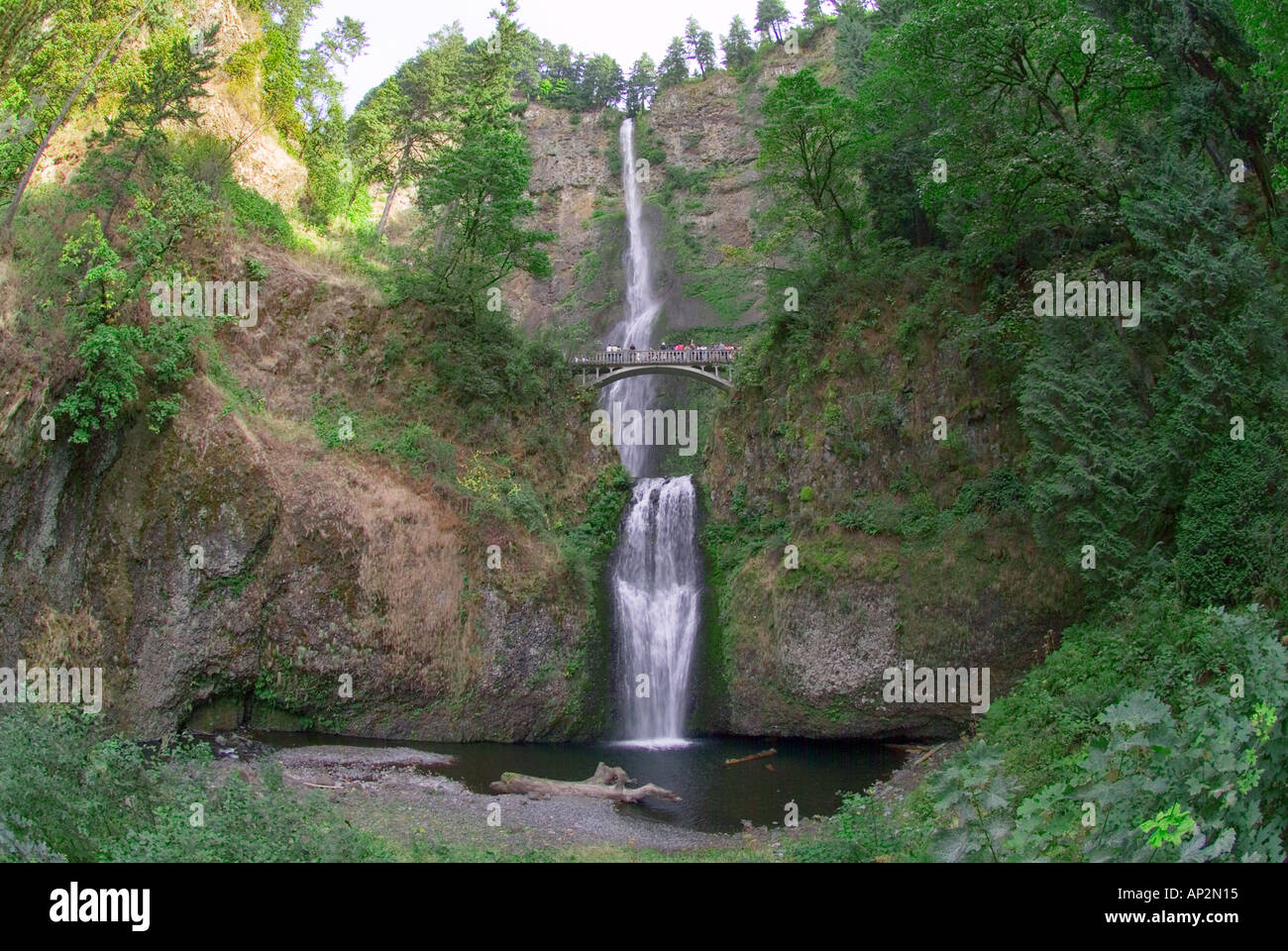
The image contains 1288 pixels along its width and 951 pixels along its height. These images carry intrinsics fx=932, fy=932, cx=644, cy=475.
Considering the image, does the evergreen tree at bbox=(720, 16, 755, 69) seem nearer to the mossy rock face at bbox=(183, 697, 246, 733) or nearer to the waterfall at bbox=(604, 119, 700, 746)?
the waterfall at bbox=(604, 119, 700, 746)

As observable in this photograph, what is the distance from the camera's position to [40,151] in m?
27.6

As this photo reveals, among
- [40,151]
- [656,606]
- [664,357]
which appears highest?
[40,151]

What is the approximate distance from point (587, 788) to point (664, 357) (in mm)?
22958

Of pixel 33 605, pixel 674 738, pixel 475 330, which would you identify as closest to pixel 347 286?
pixel 475 330

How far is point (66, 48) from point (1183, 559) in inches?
1430

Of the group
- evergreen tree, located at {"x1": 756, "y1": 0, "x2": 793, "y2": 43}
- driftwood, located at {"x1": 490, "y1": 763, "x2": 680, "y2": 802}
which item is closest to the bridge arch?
driftwood, located at {"x1": 490, "y1": 763, "x2": 680, "y2": 802}

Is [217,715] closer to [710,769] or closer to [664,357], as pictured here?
[710,769]

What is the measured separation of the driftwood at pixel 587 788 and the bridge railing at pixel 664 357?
822 inches

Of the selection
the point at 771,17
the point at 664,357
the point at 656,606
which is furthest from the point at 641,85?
the point at 656,606

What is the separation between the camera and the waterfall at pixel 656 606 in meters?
27.1

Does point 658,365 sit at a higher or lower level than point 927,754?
higher

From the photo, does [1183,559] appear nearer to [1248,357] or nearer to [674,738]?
[1248,357]
